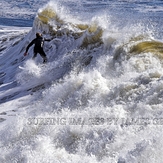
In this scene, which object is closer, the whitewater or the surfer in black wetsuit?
the whitewater

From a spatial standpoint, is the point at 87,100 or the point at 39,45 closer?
the point at 87,100

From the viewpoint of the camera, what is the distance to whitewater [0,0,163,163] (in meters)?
8.01

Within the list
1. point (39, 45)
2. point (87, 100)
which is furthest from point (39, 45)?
point (87, 100)

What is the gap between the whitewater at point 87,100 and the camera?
8008mm

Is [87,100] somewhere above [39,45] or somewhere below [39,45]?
above

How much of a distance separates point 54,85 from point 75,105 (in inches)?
84.3

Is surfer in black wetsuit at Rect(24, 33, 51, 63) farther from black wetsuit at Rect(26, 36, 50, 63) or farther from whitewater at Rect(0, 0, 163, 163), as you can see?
whitewater at Rect(0, 0, 163, 163)

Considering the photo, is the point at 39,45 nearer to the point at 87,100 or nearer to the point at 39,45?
the point at 39,45

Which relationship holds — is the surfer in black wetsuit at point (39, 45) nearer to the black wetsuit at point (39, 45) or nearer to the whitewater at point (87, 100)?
the black wetsuit at point (39, 45)

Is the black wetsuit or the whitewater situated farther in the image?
the black wetsuit

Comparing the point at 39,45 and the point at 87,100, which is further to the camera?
the point at 39,45

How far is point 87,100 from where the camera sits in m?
10.4

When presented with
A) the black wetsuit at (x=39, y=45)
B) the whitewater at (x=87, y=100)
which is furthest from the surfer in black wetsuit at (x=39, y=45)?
the whitewater at (x=87, y=100)

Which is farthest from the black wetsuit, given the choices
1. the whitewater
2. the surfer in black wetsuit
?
the whitewater
